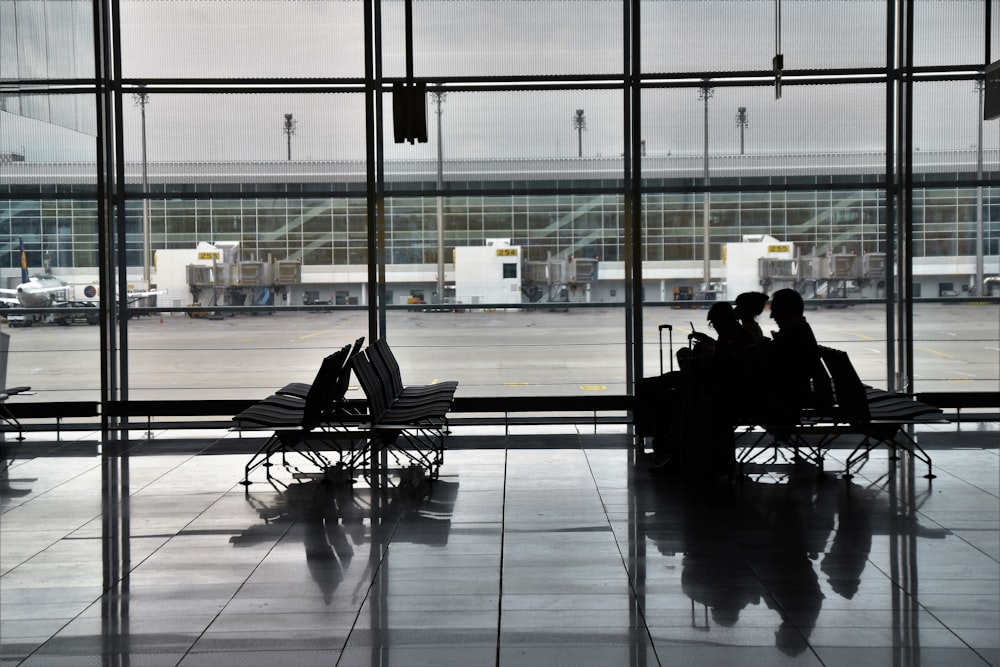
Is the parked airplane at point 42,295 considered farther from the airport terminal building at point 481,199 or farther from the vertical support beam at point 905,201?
the vertical support beam at point 905,201

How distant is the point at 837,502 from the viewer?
567cm

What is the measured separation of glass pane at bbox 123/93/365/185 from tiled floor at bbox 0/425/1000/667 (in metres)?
3.11

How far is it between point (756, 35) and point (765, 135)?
84 centimetres

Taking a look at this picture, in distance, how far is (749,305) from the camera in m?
6.87

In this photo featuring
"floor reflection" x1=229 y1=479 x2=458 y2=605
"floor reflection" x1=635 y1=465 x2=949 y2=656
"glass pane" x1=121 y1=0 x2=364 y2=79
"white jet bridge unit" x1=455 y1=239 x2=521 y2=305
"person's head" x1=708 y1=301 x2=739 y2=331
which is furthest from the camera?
"white jet bridge unit" x1=455 y1=239 x2=521 y2=305

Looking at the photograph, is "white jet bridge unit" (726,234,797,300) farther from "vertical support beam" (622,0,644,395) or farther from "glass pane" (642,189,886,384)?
"vertical support beam" (622,0,644,395)

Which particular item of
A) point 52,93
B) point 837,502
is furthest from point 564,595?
point 52,93

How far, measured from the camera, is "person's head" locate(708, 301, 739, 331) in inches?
258

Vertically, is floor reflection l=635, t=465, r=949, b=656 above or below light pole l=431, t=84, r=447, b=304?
below

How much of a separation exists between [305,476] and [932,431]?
15.8 feet

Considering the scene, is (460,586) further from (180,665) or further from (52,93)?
(52,93)

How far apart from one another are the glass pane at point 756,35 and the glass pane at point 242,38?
8.28 feet

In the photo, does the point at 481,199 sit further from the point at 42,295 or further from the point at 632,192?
the point at 42,295

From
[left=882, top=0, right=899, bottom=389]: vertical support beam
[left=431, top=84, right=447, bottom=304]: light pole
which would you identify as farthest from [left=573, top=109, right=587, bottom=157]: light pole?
[left=882, top=0, right=899, bottom=389]: vertical support beam
